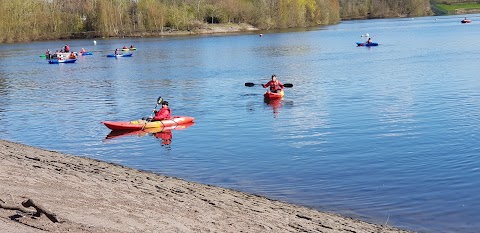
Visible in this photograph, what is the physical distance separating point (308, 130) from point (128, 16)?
115312mm

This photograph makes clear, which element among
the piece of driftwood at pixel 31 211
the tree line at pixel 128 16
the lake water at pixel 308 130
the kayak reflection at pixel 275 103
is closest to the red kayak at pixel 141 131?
the lake water at pixel 308 130

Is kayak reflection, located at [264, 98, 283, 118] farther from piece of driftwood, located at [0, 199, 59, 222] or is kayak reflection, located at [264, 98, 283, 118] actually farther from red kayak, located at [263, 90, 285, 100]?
piece of driftwood, located at [0, 199, 59, 222]

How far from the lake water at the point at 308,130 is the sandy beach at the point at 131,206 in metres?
1.60

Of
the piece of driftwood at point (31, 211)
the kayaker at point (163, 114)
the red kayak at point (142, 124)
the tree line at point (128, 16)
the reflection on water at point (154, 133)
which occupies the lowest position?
the reflection on water at point (154, 133)

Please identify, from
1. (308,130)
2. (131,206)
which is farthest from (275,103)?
(131,206)

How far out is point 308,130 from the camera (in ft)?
85.5

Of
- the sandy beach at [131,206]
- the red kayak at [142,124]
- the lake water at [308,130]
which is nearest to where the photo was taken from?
the sandy beach at [131,206]

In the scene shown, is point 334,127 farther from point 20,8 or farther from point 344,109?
point 20,8

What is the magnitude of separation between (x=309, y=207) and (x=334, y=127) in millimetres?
11550

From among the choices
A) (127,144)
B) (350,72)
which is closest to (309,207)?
(127,144)

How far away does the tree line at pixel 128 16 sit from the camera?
129125 millimetres

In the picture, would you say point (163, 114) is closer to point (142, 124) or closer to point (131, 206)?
point (142, 124)

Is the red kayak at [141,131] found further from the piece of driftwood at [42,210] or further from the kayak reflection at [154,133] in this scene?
the piece of driftwood at [42,210]

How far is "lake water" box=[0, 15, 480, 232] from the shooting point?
16500 mm
